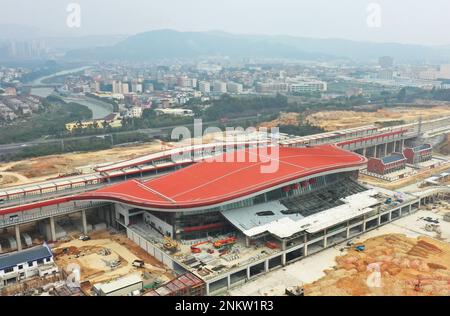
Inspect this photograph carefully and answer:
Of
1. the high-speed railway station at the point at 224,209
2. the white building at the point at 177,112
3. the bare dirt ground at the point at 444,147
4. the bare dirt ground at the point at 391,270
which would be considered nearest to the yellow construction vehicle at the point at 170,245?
the high-speed railway station at the point at 224,209

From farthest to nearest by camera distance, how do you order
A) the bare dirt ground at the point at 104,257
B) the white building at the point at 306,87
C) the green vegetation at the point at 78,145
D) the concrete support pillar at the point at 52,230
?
the white building at the point at 306,87 < the green vegetation at the point at 78,145 < the concrete support pillar at the point at 52,230 < the bare dirt ground at the point at 104,257

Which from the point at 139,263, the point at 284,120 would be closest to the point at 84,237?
the point at 139,263

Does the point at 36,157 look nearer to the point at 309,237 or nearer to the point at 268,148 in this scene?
the point at 268,148

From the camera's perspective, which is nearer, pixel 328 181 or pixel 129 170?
pixel 328 181

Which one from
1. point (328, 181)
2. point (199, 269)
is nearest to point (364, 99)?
point (328, 181)

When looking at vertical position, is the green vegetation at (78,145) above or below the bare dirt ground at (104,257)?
above

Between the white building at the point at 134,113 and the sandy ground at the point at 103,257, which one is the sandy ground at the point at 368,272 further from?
the white building at the point at 134,113

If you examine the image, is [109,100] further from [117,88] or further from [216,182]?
[216,182]
